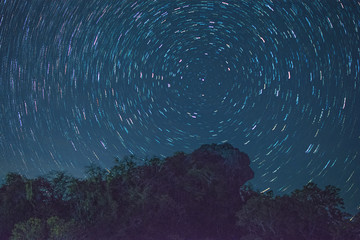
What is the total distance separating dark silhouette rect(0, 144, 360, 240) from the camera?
22.9 meters

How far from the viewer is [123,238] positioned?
82.3ft

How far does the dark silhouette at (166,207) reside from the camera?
2292 cm

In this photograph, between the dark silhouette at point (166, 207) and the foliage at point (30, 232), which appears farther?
the dark silhouette at point (166, 207)

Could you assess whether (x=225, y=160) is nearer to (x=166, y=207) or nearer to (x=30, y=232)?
(x=166, y=207)

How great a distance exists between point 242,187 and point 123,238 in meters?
14.1

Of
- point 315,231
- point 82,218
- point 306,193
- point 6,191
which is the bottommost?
point 315,231

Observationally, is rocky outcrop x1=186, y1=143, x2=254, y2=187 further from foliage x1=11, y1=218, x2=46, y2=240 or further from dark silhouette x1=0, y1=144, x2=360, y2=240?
foliage x1=11, y1=218, x2=46, y2=240

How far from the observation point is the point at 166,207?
86.9 ft

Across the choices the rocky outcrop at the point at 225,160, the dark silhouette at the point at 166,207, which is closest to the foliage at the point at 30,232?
the dark silhouette at the point at 166,207

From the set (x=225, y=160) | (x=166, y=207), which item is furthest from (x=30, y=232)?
(x=225, y=160)

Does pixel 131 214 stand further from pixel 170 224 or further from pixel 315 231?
pixel 315 231

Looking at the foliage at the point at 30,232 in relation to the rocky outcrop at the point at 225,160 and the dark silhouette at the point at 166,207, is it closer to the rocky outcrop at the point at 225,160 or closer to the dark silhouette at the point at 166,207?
A: the dark silhouette at the point at 166,207

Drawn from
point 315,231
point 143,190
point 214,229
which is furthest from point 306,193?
point 143,190

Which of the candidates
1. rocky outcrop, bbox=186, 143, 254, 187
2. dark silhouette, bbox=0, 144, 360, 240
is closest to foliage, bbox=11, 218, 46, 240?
dark silhouette, bbox=0, 144, 360, 240
